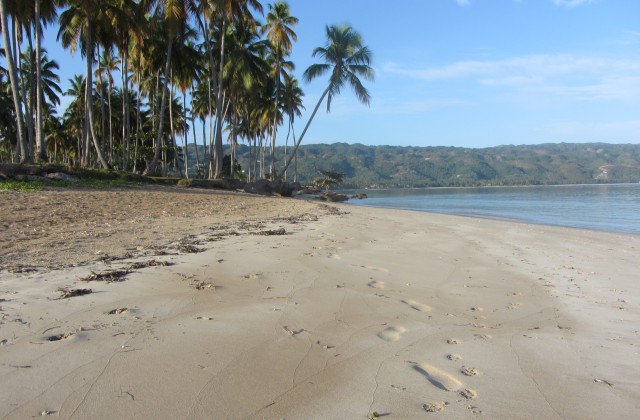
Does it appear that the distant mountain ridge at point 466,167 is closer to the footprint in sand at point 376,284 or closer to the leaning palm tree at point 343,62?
the leaning palm tree at point 343,62

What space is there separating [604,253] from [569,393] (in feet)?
25.2

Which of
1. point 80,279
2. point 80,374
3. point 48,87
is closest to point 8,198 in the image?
point 80,279

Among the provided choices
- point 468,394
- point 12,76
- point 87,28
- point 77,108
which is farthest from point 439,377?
point 77,108

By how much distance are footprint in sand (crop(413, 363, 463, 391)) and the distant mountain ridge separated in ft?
379

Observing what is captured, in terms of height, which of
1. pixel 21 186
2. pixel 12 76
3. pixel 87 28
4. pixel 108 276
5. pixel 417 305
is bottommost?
pixel 417 305

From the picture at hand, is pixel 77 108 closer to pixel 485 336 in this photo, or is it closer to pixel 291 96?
pixel 291 96

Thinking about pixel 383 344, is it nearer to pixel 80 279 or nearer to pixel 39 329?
pixel 39 329

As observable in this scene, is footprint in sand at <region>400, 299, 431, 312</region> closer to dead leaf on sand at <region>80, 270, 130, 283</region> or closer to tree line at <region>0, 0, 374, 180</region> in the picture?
dead leaf on sand at <region>80, 270, 130, 283</region>

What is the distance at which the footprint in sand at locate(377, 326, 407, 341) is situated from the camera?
11.6 feet

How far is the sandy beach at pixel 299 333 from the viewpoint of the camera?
251cm

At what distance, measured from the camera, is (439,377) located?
114 inches

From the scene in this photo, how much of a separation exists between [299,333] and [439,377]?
1113mm

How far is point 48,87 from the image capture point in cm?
3881

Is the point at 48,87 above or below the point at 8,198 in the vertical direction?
above
